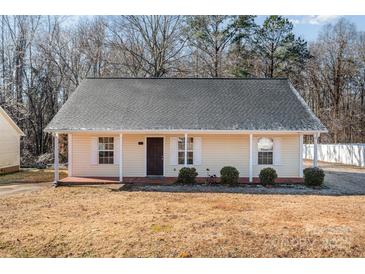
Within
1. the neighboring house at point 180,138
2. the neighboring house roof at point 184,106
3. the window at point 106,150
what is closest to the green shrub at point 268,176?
the neighboring house at point 180,138

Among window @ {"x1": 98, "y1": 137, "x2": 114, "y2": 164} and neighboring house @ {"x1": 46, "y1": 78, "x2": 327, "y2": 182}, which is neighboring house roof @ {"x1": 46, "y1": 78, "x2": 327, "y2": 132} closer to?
neighboring house @ {"x1": 46, "y1": 78, "x2": 327, "y2": 182}

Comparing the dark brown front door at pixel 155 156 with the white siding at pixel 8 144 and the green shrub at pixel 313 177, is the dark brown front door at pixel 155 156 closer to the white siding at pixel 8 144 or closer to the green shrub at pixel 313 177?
the green shrub at pixel 313 177

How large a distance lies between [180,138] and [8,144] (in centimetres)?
1130

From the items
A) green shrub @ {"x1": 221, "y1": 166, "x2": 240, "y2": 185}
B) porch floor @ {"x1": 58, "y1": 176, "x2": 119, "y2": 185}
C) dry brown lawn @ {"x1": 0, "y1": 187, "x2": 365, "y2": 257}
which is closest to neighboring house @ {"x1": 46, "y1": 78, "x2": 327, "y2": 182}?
porch floor @ {"x1": 58, "y1": 176, "x2": 119, "y2": 185}

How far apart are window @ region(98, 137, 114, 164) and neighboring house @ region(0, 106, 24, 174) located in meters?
7.39

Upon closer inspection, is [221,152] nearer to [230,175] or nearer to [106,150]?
[230,175]

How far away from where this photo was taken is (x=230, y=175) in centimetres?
1443

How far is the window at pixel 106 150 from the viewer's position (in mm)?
15922

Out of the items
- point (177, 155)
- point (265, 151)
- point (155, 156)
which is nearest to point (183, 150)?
point (177, 155)

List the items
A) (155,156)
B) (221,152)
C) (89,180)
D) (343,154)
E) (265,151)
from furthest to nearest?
(343,154), (155,156), (265,151), (221,152), (89,180)

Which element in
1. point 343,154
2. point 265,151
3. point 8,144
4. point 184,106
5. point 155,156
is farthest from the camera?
point 343,154

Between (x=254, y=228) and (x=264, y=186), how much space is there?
6.87 meters

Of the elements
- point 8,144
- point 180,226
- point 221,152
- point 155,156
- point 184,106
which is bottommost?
point 180,226

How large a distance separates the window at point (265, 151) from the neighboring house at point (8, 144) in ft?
47.6
